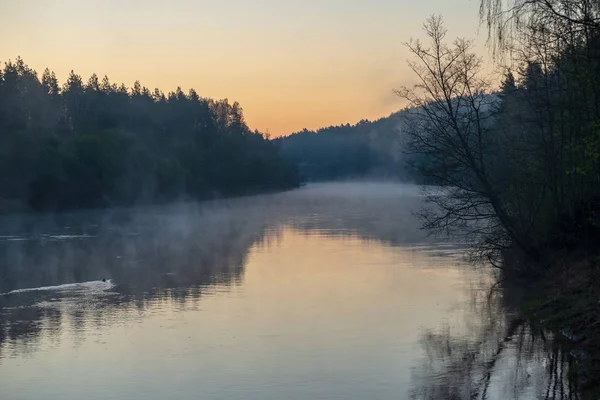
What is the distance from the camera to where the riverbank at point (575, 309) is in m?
11.7

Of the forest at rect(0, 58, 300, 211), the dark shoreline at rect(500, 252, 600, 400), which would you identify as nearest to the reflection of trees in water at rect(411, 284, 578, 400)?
the dark shoreline at rect(500, 252, 600, 400)

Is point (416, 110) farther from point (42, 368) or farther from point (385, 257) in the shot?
point (42, 368)

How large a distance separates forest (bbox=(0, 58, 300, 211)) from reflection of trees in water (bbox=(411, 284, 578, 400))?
Answer: 6005 centimetres

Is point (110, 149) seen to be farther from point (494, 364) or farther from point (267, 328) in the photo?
point (494, 364)

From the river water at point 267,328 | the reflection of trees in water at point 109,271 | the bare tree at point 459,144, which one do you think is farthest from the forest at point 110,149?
the bare tree at point 459,144

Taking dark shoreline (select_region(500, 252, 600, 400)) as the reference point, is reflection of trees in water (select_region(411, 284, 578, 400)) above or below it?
below

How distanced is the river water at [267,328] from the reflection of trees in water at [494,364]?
3 centimetres

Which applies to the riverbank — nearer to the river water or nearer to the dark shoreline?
the dark shoreline

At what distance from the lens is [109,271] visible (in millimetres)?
28578

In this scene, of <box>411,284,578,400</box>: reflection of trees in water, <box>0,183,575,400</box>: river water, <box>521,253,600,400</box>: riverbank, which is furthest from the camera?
<box>0,183,575,400</box>: river water

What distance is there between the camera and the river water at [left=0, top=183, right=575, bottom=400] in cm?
1310

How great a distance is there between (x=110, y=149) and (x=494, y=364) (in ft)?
245

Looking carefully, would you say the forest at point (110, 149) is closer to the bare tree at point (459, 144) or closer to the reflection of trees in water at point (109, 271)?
the reflection of trees in water at point (109, 271)

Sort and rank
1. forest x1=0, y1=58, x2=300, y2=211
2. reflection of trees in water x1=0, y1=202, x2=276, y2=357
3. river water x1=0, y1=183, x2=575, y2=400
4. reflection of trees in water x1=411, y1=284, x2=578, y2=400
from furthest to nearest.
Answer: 1. forest x1=0, y1=58, x2=300, y2=211
2. reflection of trees in water x1=0, y1=202, x2=276, y2=357
3. river water x1=0, y1=183, x2=575, y2=400
4. reflection of trees in water x1=411, y1=284, x2=578, y2=400
